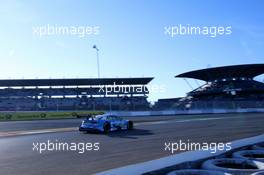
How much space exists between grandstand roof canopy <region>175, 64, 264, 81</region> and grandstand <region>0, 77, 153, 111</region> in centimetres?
1097

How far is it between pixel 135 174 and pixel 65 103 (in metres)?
96.7

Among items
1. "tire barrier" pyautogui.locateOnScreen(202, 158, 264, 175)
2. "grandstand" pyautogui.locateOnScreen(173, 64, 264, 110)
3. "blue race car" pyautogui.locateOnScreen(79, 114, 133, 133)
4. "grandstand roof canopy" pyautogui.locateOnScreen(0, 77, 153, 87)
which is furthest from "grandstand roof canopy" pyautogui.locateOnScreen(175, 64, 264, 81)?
"tire barrier" pyautogui.locateOnScreen(202, 158, 264, 175)

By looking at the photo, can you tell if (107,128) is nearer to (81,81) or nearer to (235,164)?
(235,164)

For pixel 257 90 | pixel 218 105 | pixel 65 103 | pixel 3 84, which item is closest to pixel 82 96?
pixel 65 103

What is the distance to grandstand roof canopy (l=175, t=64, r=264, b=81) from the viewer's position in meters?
92.1

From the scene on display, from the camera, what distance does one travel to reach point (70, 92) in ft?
343

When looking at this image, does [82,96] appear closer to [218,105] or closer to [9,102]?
[9,102]

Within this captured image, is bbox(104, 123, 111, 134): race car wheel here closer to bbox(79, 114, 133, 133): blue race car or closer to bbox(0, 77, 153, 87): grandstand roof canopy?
bbox(79, 114, 133, 133): blue race car

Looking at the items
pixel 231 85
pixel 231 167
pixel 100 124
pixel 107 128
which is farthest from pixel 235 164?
pixel 231 85

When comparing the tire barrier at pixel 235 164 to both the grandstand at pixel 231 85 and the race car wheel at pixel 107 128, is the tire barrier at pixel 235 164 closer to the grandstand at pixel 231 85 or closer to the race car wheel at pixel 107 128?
the race car wheel at pixel 107 128

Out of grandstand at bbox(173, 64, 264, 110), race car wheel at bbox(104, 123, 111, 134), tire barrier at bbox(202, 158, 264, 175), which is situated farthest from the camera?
grandstand at bbox(173, 64, 264, 110)

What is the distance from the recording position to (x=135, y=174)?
666cm

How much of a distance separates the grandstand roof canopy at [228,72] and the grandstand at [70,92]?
11.0 meters

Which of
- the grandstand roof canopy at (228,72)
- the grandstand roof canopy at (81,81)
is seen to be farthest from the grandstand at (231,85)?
the grandstand roof canopy at (81,81)
